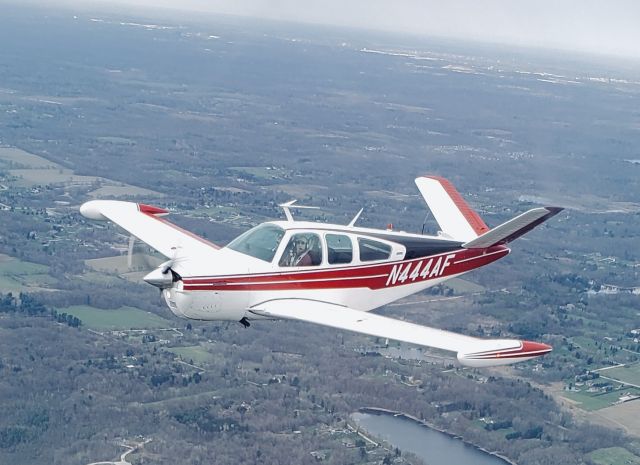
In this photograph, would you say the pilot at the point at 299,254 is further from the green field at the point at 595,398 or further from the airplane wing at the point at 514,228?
the green field at the point at 595,398

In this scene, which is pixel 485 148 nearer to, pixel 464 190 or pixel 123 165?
pixel 464 190

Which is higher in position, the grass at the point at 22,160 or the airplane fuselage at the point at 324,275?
the airplane fuselage at the point at 324,275

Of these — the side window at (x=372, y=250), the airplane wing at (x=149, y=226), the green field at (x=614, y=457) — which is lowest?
the green field at (x=614, y=457)

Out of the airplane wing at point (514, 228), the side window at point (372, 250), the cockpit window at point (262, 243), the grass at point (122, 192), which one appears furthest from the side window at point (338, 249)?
the grass at point (122, 192)

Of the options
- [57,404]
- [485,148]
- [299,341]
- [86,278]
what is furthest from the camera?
[485,148]

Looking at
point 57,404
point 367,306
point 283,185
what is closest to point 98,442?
point 57,404

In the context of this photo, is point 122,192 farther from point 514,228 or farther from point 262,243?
point 262,243
